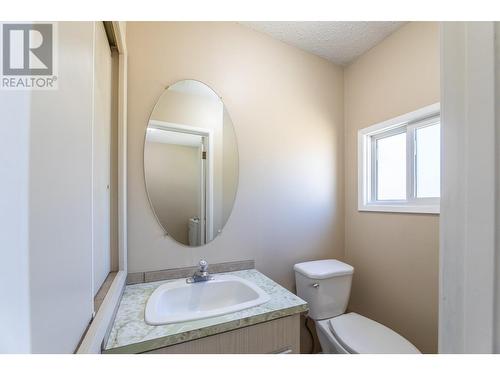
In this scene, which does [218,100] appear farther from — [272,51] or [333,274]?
[333,274]

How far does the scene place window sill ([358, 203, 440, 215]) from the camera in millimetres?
1162

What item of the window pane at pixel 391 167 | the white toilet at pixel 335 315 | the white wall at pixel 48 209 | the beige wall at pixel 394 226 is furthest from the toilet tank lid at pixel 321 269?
the white wall at pixel 48 209

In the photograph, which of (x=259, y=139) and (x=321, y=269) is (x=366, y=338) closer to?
(x=321, y=269)

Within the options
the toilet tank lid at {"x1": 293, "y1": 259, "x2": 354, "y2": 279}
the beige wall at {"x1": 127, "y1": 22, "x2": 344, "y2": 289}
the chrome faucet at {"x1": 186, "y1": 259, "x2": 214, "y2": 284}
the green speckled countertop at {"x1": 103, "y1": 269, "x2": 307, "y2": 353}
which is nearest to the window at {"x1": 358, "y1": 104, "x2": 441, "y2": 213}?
the beige wall at {"x1": 127, "y1": 22, "x2": 344, "y2": 289}

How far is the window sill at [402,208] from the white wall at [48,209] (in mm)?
1553

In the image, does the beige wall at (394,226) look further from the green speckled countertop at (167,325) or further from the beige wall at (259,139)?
the green speckled countertop at (167,325)

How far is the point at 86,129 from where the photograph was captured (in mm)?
574

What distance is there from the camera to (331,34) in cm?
141

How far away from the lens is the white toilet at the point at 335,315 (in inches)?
43.4

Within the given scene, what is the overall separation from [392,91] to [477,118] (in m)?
1.37

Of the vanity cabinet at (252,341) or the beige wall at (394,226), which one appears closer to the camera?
the vanity cabinet at (252,341)

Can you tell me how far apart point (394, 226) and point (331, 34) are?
1329 mm
